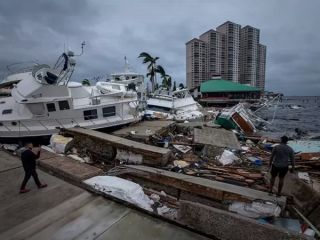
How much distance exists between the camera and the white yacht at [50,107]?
43.3ft

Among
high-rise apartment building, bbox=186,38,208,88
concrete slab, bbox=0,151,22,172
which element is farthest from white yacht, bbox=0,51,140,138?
high-rise apartment building, bbox=186,38,208,88

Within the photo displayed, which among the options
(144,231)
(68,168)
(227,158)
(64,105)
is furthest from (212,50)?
(144,231)

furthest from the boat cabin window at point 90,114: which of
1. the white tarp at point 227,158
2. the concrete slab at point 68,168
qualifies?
the white tarp at point 227,158

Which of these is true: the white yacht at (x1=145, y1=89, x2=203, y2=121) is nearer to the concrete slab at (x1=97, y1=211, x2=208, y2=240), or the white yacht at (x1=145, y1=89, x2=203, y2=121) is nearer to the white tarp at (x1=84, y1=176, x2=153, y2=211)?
the white tarp at (x1=84, y1=176, x2=153, y2=211)

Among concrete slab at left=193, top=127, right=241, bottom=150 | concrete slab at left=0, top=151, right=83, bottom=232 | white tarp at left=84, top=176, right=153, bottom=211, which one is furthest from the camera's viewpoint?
concrete slab at left=193, top=127, right=241, bottom=150

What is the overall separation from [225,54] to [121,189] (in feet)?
309

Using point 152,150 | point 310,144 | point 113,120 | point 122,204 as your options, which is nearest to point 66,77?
point 113,120

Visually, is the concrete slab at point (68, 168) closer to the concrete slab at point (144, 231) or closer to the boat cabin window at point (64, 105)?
the concrete slab at point (144, 231)

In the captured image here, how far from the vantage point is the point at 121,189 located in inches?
228

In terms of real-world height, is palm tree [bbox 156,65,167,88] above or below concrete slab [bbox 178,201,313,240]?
above

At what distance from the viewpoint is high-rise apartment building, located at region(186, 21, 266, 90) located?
289 feet

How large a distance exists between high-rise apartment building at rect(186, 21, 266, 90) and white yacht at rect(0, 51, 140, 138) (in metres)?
72.0

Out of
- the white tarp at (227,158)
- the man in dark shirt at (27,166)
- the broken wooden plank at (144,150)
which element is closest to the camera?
the man in dark shirt at (27,166)

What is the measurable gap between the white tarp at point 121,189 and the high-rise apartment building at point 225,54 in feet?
265
